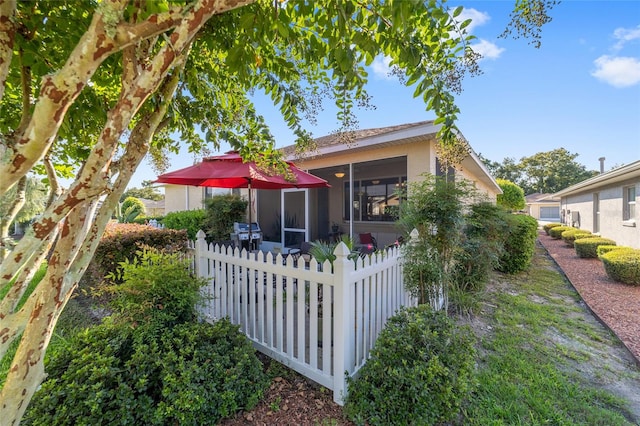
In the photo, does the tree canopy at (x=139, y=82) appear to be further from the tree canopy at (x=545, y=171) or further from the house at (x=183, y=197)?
the tree canopy at (x=545, y=171)

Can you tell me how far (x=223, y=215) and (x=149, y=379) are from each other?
672 cm

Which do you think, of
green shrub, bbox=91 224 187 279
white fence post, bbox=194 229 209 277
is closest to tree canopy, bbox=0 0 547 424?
white fence post, bbox=194 229 209 277

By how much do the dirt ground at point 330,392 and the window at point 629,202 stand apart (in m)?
8.33

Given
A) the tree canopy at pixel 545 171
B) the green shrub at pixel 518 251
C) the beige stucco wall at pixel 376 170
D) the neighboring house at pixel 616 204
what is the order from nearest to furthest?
the beige stucco wall at pixel 376 170 < the green shrub at pixel 518 251 < the neighboring house at pixel 616 204 < the tree canopy at pixel 545 171

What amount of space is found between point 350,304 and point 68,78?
2.24 meters

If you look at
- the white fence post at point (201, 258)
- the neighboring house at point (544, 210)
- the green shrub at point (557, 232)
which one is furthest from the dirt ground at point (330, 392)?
the neighboring house at point (544, 210)

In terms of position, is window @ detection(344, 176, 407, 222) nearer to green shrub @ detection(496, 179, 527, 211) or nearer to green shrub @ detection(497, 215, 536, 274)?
green shrub @ detection(497, 215, 536, 274)

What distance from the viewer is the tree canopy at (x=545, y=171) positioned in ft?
131

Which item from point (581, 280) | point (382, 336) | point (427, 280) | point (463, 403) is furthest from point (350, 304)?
point (581, 280)

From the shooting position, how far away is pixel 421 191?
11.8 feet

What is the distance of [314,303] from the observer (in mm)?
2529

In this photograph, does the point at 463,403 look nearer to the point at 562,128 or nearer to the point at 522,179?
the point at 562,128

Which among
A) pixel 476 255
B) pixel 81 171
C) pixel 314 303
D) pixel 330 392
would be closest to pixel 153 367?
pixel 314 303

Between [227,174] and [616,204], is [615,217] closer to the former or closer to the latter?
[616,204]
